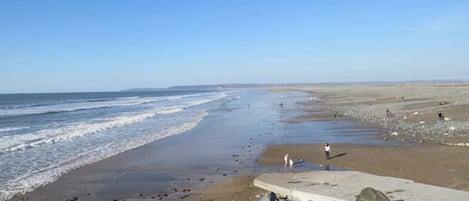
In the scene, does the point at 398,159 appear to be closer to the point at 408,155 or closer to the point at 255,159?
the point at 408,155

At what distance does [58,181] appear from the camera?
61.7 ft

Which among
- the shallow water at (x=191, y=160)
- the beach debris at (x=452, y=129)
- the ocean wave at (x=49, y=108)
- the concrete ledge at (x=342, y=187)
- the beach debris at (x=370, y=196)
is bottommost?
the ocean wave at (x=49, y=108)

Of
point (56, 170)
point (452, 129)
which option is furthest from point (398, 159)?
point (56, 170)

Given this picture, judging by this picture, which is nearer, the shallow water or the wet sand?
the wet sand

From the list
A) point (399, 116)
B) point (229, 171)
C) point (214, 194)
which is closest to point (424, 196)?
point (214, 194)

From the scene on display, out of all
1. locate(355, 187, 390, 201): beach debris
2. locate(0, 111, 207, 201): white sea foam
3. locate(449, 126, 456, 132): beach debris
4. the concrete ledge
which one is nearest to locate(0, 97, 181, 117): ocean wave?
locate(0, 111, 207, 201): white sea foam

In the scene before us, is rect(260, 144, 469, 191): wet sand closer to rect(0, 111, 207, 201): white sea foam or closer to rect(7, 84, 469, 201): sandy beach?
rect(7, 84, 469, 201): sandy beach

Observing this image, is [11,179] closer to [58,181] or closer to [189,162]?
[58,181]

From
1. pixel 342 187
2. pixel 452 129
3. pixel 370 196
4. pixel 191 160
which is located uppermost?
pixel 370 196

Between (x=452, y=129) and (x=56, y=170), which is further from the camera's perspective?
(x=452, y=129)

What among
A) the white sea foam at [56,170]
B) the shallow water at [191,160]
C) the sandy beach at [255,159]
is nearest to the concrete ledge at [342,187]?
the sandy beach at [255,159]

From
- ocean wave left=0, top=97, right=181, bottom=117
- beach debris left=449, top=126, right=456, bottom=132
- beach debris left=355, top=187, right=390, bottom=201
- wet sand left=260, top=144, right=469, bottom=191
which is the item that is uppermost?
beach debris left=355, top=187, right=390, bottom=201

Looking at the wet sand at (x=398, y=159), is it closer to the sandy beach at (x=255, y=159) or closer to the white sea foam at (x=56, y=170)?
the sandy beach at (x=255, y=159)

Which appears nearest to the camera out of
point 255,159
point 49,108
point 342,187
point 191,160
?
point 342,187
